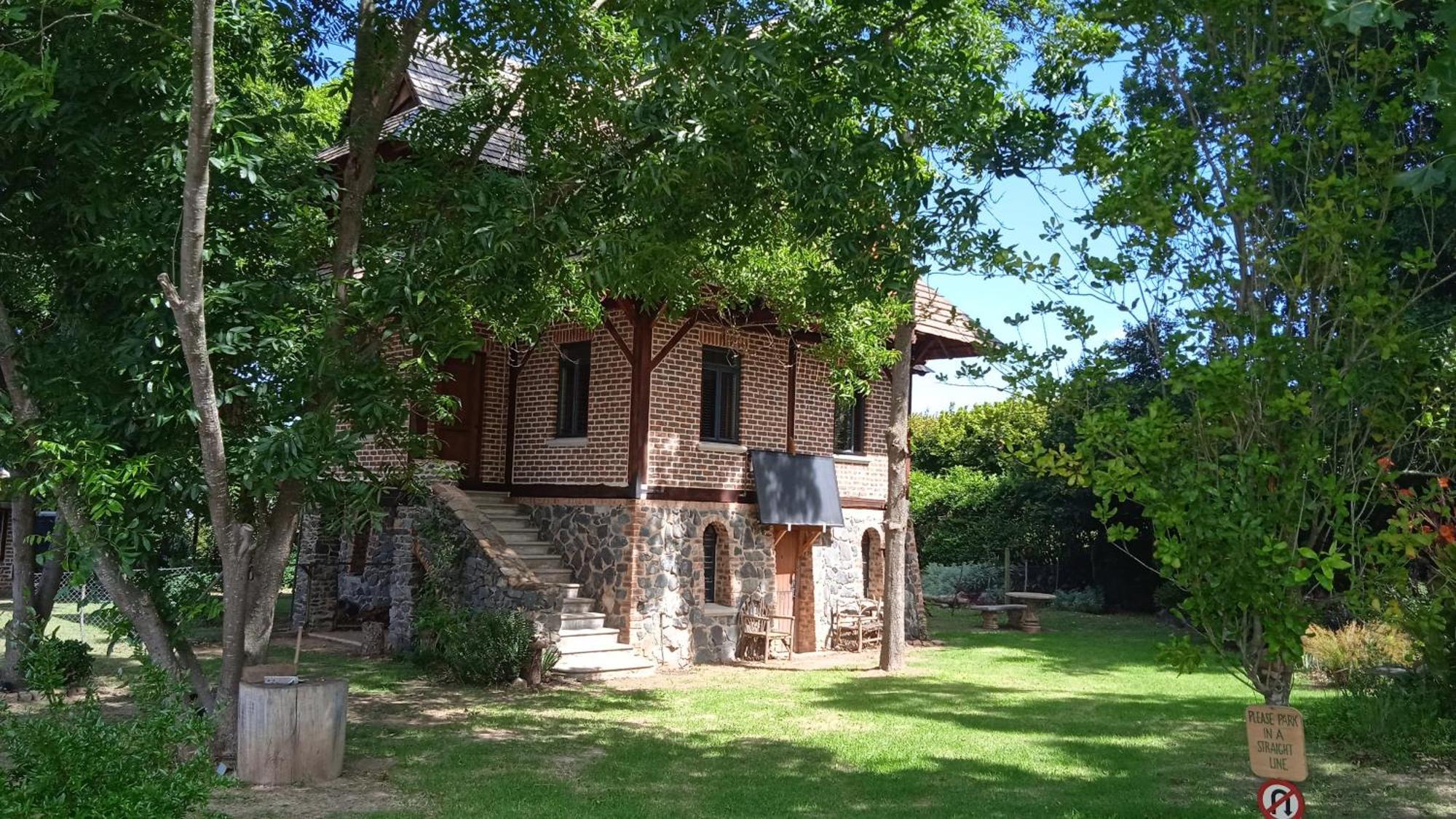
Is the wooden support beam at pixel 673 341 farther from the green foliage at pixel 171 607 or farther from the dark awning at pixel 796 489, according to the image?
the green foliage at pixel 171 607

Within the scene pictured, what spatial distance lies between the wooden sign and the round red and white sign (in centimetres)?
10

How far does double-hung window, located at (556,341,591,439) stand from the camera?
649 inches

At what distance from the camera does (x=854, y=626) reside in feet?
Answer: 59.0

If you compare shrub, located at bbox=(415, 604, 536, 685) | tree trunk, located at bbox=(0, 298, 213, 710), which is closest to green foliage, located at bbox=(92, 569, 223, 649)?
tree trunk, located at bbox=(0, 298, 213, 710)

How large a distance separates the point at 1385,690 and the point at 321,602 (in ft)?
51.1

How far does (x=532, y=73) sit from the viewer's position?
9.49m

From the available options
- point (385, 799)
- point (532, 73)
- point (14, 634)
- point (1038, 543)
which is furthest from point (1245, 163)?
point (1038, 543)

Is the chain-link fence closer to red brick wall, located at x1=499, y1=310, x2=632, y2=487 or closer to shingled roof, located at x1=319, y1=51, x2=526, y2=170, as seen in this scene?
red brick wall, located at x1=499, y1=310, x2=632, y2=487

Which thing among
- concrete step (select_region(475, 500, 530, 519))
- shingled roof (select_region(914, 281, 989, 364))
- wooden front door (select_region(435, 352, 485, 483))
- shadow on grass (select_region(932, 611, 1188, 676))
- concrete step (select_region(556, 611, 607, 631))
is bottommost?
shadow on grass (select_region(932, 611, 1188, 676))

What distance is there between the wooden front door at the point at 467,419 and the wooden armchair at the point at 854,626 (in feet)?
20.2

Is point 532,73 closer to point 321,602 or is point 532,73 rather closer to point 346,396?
point 346,396

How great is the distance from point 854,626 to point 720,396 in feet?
14.6

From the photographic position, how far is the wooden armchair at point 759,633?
16.3m

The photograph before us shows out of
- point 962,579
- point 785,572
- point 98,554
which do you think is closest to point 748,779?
point 98,554
